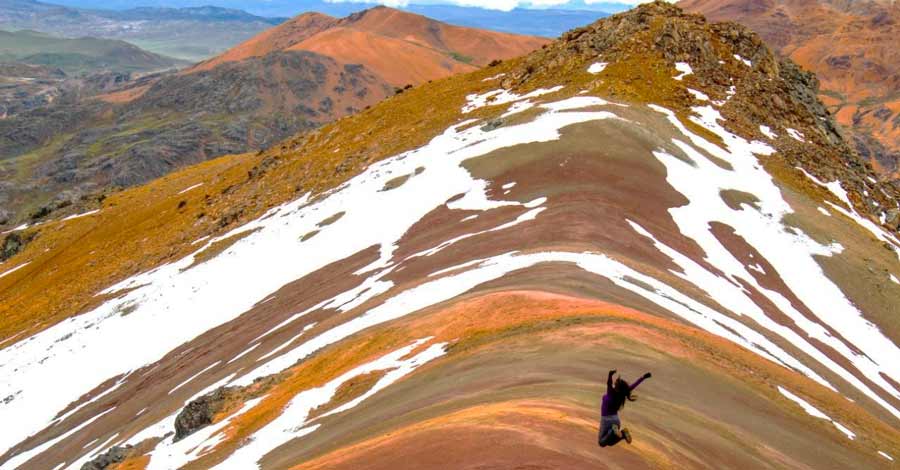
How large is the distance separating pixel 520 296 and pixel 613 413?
50.3ft

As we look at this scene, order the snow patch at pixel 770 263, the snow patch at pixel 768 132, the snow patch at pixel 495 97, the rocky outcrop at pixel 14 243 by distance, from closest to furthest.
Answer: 1. the snow patch at pixel 770 263
2. the snow patch at pixel 768 132
3. the snow patch at pixel 495 97
4. the rocky outcrop at pixel 14 243

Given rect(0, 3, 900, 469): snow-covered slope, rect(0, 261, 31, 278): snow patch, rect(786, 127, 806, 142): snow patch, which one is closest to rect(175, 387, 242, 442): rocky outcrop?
rect(0, 3, 900, 469): snow-covered slope

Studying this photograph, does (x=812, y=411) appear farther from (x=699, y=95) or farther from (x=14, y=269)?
(x=14, y=269)

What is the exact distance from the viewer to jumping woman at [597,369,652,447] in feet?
48.8

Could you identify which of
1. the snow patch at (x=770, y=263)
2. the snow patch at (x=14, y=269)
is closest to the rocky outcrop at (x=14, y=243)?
the snow patch at (x=14, y=269)

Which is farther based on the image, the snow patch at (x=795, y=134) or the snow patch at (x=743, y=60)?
the snow patch at (x=743, y=60)

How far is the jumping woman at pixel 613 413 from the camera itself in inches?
585

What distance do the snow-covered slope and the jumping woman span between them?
1.01 ft

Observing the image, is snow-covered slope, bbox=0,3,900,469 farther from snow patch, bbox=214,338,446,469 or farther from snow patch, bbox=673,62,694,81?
snow patch, bbox=673,62,694,81

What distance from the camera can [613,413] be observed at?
50.4 ft

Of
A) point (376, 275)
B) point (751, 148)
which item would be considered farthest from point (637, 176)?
point (751, 148)

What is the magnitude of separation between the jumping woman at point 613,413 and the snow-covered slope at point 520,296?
0.31 meters

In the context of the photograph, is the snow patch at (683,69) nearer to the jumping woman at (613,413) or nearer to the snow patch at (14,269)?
the jumping woman at (613,413)

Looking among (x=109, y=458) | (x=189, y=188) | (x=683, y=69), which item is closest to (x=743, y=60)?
(x=683, y=69)
